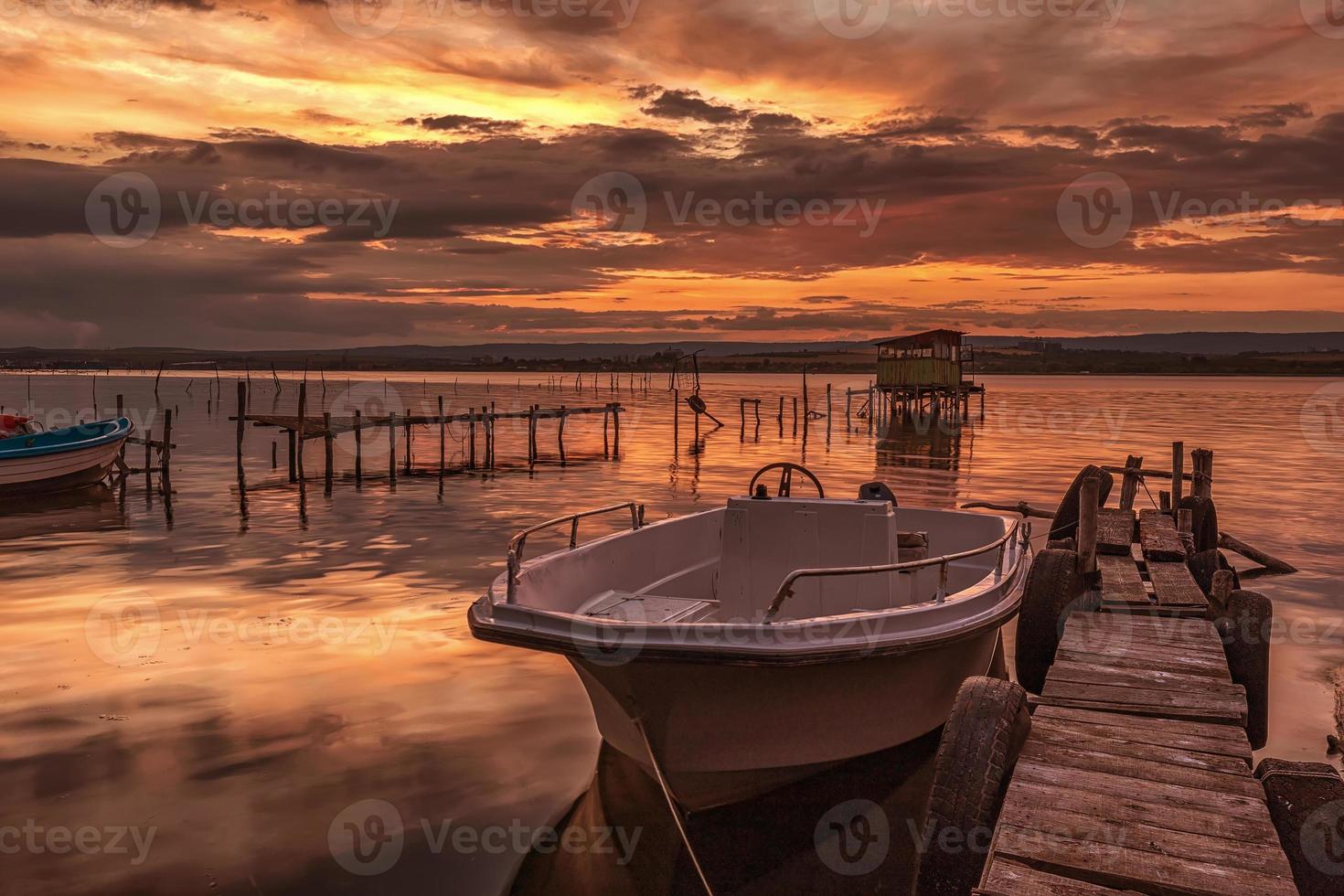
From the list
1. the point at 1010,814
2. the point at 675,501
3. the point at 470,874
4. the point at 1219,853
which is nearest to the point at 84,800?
the point at 470,874

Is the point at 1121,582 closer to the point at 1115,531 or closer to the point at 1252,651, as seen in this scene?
the point at 1252,651

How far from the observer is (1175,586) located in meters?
10.6

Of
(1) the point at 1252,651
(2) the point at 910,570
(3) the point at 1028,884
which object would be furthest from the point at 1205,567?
(3) the point at 1028,884

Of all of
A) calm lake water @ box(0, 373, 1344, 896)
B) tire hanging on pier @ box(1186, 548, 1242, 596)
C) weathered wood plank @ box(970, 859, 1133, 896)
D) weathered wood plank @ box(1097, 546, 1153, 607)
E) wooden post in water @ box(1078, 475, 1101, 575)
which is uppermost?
wooden post in water @ box(1078, 475, 1101, 575)

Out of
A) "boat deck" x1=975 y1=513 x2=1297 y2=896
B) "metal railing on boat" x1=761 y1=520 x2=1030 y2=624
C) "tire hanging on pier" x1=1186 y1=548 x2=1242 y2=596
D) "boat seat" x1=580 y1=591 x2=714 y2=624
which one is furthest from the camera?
"tire hanging on pier" x1=1186 y1=548 x2=1242 y2=596

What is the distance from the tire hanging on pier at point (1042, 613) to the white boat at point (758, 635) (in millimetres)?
325

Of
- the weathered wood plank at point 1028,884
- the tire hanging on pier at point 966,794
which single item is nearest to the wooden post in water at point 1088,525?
the tire hanging on pier at point 966,794

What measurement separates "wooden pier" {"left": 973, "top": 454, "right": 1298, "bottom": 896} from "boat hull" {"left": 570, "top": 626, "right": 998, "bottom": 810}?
1.29 metres

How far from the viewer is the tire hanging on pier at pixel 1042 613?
993 centimetres

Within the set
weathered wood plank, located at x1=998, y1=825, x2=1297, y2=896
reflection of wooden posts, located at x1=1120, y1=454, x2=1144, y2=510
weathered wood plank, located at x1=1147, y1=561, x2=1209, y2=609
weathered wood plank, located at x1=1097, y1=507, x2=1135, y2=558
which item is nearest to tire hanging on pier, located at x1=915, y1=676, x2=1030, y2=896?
weathered wood plank, located at x1=998, y1=825, x2=1297, y2=896

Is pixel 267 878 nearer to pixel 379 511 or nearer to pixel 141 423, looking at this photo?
pixel 379 511

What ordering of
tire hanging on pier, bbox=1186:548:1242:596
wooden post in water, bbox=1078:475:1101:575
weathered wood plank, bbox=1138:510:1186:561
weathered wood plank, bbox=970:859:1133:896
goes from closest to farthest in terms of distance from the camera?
weathered wood plank, bbox=970:859:1133:896, wooden post in water, bbox=1078:475:1101:575, weathered wood plank, bbox=1138:510:1186:561, tire hanging on pier, bbox=1186:548:1242:596

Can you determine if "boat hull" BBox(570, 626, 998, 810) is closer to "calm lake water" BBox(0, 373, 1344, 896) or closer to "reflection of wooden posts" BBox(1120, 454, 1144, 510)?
"calm lake water" BBox(0, 373, 1344, 896)

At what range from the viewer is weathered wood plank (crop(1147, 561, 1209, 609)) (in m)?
9.94
